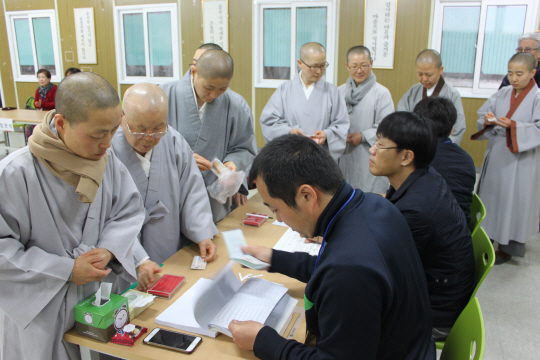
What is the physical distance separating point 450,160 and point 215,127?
4.41 ft

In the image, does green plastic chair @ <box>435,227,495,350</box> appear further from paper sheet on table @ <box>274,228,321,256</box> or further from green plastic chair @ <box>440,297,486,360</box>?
paper sheet on table @ <box>274,228,321,256</box>

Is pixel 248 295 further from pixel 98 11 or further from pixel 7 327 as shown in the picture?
pixel 98 11

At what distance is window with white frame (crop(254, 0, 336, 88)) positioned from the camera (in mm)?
5621

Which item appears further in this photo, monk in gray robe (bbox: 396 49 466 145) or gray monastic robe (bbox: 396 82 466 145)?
gray monastic robe (bbox: 396 82 466 145)

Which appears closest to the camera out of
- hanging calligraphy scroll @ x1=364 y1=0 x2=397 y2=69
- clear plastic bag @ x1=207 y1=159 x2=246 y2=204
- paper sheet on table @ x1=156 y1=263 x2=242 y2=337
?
paper sheet on table @ x1=156 y1=263 x2=242 y2=337

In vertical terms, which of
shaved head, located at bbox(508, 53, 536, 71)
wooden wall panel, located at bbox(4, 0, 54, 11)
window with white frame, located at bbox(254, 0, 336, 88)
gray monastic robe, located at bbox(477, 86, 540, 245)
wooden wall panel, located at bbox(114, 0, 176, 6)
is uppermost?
wooden wall panel, located at bbox(4, 0, 54, 11)

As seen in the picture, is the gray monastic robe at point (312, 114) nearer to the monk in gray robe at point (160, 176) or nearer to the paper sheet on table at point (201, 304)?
the monk in gray robe at point (160, 176)

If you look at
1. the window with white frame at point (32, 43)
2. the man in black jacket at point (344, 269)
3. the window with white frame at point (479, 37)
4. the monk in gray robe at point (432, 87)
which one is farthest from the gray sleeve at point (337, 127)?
the window with white frame at point (32, 43)

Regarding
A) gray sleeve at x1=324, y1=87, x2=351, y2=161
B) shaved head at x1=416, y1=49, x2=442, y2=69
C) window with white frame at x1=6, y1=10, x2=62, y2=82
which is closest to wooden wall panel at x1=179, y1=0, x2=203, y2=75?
window with white frame at x1=6, y1=10, x2=62, y2=82

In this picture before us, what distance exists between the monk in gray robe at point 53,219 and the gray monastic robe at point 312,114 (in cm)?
203

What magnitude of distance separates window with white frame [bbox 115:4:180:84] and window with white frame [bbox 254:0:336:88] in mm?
1496

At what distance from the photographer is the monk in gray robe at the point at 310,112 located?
3.14 m

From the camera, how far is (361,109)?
3.51 m

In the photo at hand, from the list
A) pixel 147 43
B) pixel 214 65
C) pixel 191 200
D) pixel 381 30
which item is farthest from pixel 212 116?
pixel 147 43
